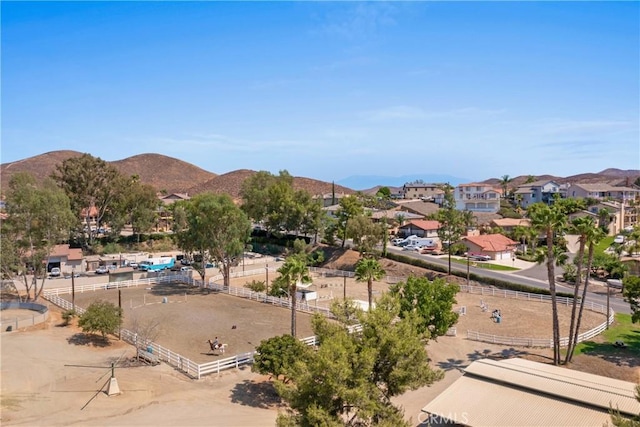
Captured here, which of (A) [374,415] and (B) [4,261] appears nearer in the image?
(A) [374,415]

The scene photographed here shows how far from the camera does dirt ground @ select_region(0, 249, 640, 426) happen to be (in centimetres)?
2189

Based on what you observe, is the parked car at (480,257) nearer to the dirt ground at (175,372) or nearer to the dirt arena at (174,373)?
the dirt arena at (174,373)

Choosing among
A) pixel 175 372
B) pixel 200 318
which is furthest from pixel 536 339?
pixel 200 318

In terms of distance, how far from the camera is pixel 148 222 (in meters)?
79.1

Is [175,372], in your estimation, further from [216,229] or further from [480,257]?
[480,257]

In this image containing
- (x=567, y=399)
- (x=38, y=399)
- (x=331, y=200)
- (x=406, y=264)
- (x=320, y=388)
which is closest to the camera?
(x=320, y=388)

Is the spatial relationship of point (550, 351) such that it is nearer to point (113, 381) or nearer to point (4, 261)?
point (113, 381)

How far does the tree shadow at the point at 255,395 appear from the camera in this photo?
23.5 meters

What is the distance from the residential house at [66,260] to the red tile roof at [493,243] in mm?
51401

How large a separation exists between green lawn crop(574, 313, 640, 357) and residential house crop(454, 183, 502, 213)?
64916 millimetres

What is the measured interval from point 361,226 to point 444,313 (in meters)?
34.1

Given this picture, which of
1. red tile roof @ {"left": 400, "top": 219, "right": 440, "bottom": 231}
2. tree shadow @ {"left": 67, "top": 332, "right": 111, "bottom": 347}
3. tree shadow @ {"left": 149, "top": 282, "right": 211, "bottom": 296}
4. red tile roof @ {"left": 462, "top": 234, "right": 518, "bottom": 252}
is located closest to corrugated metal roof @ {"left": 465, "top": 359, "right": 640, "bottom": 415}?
tree shadow @ {"left": 67, "top": 332, "right": 111, "bottom": 347}

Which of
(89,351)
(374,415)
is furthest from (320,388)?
(89,351)

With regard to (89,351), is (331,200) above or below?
above
